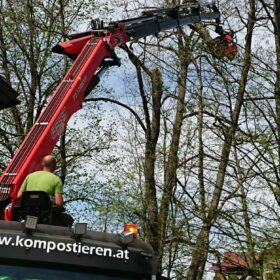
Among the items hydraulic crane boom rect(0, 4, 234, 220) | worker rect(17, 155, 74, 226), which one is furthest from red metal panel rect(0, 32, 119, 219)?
worker rect(17, 155, 74, 226)

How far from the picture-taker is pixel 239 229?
38.4 ft

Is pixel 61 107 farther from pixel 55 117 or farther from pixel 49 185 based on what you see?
pixel 49 185

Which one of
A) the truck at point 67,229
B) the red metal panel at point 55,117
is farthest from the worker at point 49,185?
the red metal panel at point 55,117

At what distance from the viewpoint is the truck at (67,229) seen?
20.6 feet

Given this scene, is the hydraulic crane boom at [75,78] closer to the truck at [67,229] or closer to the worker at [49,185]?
the truck at [67,229]

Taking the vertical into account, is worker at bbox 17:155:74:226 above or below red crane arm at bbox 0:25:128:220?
below

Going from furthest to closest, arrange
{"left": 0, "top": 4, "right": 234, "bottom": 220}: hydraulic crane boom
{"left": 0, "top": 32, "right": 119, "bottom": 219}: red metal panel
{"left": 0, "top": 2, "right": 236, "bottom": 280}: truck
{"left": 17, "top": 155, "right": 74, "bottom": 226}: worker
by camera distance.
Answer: {"left": 0, "top": 4, "right": 234, "bottom": 220}: hydraulic crane boom, {"left": 0, "top": 32, "right": 119, "bottom": 219}: red metal panel, {"left": 17, "top": 155, "right": 74, "bottom": 226}: worker, {"left": 0, "top": 2, "right": 236, "bottom": 280}: truck

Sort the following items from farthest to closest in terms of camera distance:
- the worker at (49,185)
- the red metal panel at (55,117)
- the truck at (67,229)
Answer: the red metal panel at (55,117) → the worker at (49,185) → the truck at (67,229)

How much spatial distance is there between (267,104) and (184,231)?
9.94ft

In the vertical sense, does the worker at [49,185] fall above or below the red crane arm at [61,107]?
below

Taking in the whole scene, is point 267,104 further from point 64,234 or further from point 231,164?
point 64,234

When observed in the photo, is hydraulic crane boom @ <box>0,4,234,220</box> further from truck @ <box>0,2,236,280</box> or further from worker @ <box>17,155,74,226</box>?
worker @ <box>17,155,74,226</box>

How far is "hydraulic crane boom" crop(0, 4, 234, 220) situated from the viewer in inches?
383

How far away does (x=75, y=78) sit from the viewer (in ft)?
37.6
